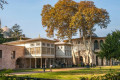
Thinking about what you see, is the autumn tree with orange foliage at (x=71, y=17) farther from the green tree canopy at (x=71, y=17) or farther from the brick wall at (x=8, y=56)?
the brick wall at (x=8, y=56)

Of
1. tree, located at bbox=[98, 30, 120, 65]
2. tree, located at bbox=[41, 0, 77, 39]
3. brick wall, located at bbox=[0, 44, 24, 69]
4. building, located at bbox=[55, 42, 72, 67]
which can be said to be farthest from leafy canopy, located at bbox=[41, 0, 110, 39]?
brick wall, located at bbox=[0, 44, 24, 69]

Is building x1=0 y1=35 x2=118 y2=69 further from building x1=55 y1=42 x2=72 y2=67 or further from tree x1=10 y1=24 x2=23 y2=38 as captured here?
tree x1=10 y1=24 x2=23 y2=38

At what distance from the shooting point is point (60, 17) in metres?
38.5

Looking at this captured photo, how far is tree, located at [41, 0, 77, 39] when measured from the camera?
39.2 metres

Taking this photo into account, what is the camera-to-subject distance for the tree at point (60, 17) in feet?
129

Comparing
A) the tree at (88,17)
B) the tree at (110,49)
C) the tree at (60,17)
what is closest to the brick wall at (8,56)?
the tree at (60,17)

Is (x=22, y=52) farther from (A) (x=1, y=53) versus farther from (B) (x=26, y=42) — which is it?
(A) (x=1, y=53)

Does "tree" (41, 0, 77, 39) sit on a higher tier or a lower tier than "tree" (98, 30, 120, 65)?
higher

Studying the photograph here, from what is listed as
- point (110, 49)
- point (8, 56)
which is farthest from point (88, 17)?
point (8, 56)

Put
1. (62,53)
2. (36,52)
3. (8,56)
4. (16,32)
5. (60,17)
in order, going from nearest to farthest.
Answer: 1. (8,56)
2. (36,52)
3. (60,17)
4. (62,53)
5. (16,32)

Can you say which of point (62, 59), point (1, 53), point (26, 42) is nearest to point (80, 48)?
point (62, 59)

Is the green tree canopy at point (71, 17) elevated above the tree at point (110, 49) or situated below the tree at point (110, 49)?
above

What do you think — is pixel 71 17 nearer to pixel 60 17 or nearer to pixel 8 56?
pixel 60 17

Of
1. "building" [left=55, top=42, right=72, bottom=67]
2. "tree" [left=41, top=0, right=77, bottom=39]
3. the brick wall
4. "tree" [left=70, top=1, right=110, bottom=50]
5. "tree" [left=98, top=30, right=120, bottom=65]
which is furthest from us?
"building" [left=55, top=42, right=72, bottom=67]
